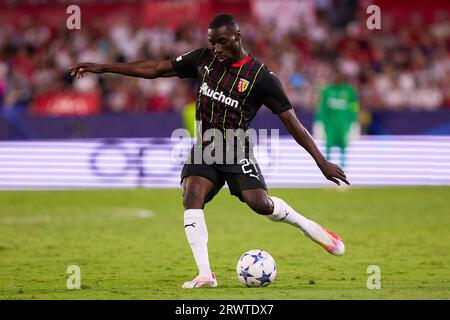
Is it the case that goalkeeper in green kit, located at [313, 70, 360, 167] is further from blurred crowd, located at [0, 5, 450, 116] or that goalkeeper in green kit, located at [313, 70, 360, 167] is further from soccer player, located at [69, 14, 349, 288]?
soccer player, located at [69, 14, 349, 288]

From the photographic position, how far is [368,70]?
71.6 feet

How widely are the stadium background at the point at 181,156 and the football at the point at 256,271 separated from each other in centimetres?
16

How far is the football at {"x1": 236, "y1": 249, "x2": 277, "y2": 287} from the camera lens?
8086 millimetres

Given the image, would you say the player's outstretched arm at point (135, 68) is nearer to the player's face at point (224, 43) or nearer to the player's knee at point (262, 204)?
the player's face at point (224, 43)

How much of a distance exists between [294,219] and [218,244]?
2.95 metres

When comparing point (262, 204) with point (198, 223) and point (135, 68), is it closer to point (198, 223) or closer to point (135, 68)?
point (198, 223)

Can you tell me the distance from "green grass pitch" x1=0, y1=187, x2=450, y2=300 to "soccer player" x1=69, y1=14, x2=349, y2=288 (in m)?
0.68

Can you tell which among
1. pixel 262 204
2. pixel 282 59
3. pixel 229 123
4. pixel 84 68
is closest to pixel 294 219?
pixel 262 204


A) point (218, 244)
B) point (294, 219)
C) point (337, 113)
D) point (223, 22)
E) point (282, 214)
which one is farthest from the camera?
point (337, 113)

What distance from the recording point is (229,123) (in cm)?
833

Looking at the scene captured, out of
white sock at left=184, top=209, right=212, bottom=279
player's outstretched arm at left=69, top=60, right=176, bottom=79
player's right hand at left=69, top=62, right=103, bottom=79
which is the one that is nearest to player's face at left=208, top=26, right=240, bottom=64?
player's outstretched arm at left=69, top=60, right=176, bottom=79

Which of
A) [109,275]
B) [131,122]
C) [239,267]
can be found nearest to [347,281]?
[239,267]

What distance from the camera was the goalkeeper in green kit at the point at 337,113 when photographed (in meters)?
17.9

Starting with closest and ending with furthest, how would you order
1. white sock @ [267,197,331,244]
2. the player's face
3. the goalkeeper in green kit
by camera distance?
the player's face, white sock @ [267,197,331,244], the goalkeeper in green kit
